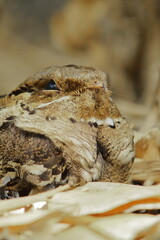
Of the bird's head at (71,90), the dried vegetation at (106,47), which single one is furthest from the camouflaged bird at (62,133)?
the dried vegetation at (106,47)

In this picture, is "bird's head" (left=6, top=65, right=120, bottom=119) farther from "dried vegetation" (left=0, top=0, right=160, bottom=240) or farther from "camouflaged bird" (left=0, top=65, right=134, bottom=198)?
"dried vegetation" (left=0, top=0, right=160, bottom=240)

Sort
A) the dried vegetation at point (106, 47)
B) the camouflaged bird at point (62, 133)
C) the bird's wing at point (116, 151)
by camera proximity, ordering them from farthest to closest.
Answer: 1. the dried vegetation at point (106, 47)
2. the bird's wing at point (116, 151)
3. the camouflaged bird at point (62, 133)

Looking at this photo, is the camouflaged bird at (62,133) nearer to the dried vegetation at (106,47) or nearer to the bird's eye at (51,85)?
the bird's eye at (51,85)

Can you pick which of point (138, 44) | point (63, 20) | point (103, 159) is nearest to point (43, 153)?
point (103, 159)

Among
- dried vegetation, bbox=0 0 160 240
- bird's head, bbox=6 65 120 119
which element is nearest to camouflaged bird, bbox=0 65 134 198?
bird's head, bbox=6 65 120 119

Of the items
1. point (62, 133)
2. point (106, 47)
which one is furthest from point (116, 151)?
point (106, 47)

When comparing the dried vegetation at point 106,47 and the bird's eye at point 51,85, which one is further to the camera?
the dried vegetation at point 106,47

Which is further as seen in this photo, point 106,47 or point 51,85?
point 106,47

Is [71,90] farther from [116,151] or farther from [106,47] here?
[106,47]

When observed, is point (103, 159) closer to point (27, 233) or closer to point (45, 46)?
point (27, 233)
